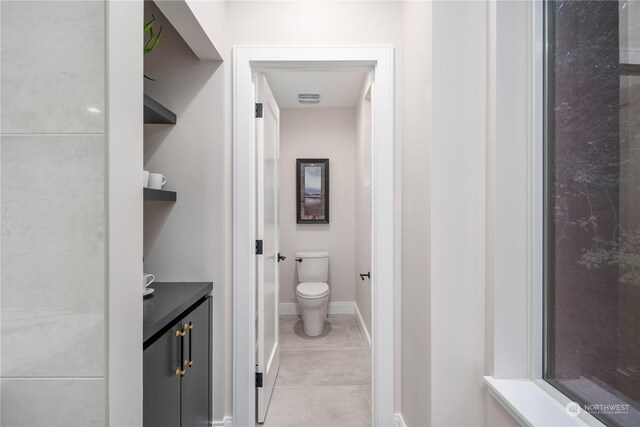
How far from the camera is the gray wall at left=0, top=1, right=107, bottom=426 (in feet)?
2.24

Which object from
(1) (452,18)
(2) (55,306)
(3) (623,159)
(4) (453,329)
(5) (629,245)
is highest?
(1) (452,18)

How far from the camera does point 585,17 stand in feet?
3.36

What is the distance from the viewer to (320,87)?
11.6ft

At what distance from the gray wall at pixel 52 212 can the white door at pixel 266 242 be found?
1334 mm

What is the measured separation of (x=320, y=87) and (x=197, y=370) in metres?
2.89

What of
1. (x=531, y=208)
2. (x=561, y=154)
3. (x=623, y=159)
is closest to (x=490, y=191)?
(x=531, y=208)

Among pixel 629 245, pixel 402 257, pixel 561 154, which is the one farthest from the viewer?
pixel 402 257

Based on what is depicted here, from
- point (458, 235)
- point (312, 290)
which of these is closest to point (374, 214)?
point (458, 235)

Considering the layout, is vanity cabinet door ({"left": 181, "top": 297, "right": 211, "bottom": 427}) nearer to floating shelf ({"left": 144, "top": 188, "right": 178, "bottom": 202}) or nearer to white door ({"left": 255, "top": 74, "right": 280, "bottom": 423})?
white door ({"left": 255, "top": 74, "right": 280, "bottom": 423})

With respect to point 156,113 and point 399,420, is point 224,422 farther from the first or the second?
point 156,113

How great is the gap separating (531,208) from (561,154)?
207 millimetres

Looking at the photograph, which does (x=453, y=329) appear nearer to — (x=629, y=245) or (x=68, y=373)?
(x=629, y=245)

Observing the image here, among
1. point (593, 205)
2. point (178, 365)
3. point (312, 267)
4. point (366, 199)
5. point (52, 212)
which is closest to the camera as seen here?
point (52, 212)

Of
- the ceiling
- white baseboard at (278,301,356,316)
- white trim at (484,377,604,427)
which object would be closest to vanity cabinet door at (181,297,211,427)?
white trim at (484,377,604,427)
